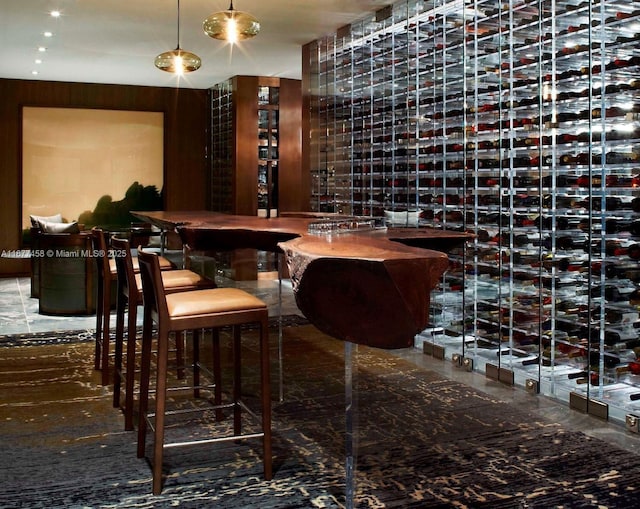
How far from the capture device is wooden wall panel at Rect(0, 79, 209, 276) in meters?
10.8

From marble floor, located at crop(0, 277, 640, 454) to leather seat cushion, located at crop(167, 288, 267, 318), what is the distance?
0.98 meters

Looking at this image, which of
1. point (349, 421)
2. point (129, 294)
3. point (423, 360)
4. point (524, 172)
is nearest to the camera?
point (349, 421)

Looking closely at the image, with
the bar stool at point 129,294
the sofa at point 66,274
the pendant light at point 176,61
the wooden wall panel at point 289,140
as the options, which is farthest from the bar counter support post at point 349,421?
the wooden wall panel at point 289,140

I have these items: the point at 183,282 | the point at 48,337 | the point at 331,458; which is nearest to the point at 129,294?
the point at 183,282

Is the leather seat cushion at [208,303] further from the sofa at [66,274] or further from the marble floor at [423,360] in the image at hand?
the sofa at [66,274]

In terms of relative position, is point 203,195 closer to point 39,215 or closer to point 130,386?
point 39,215

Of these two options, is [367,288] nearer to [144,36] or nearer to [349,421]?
[349,421]

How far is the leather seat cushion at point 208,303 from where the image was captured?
2.97 m

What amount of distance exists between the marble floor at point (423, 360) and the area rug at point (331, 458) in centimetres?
16

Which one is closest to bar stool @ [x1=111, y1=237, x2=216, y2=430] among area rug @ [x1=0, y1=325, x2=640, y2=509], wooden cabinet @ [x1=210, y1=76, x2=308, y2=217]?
area rug @ [x1=0, y1=325, x2=640, y2=509]

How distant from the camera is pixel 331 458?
331 cm

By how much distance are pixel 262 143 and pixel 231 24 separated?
5.82 metres

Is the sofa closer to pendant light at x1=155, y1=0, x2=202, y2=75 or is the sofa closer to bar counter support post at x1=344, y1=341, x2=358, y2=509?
pendant light at x1=155, y1=0, x2=202, y2=75

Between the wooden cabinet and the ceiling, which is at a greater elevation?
the ceiling
